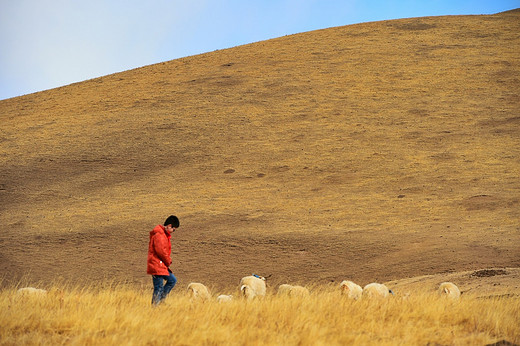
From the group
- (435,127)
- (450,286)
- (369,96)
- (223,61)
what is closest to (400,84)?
(369,96)

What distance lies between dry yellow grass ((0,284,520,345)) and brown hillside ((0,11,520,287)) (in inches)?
326

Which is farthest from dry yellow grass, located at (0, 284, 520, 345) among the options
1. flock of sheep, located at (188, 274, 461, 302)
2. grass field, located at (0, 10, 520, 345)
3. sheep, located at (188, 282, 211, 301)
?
sheep, located at (188, 282, 211, 301)

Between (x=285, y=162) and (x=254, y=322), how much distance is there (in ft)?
80.1

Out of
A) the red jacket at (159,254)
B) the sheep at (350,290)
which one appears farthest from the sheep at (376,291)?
the red jacket at (159,254)

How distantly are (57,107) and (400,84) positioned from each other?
82.0ft

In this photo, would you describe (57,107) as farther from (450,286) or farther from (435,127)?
(450,286)

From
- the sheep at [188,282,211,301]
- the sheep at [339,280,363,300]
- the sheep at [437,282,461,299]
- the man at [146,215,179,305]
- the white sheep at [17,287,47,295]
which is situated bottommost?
the sheep at [437,282,461,299]

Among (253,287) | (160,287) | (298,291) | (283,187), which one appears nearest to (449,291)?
(298,291)

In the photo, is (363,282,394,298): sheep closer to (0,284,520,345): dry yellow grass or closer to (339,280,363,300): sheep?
(339,280,363,300): sheep

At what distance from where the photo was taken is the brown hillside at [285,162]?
20250mm

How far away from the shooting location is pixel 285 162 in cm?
3222

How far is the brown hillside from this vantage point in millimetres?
20250

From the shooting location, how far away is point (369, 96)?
4100 cm

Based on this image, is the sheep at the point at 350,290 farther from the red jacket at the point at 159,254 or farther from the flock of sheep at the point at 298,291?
the red jacket at the point at 159,254
